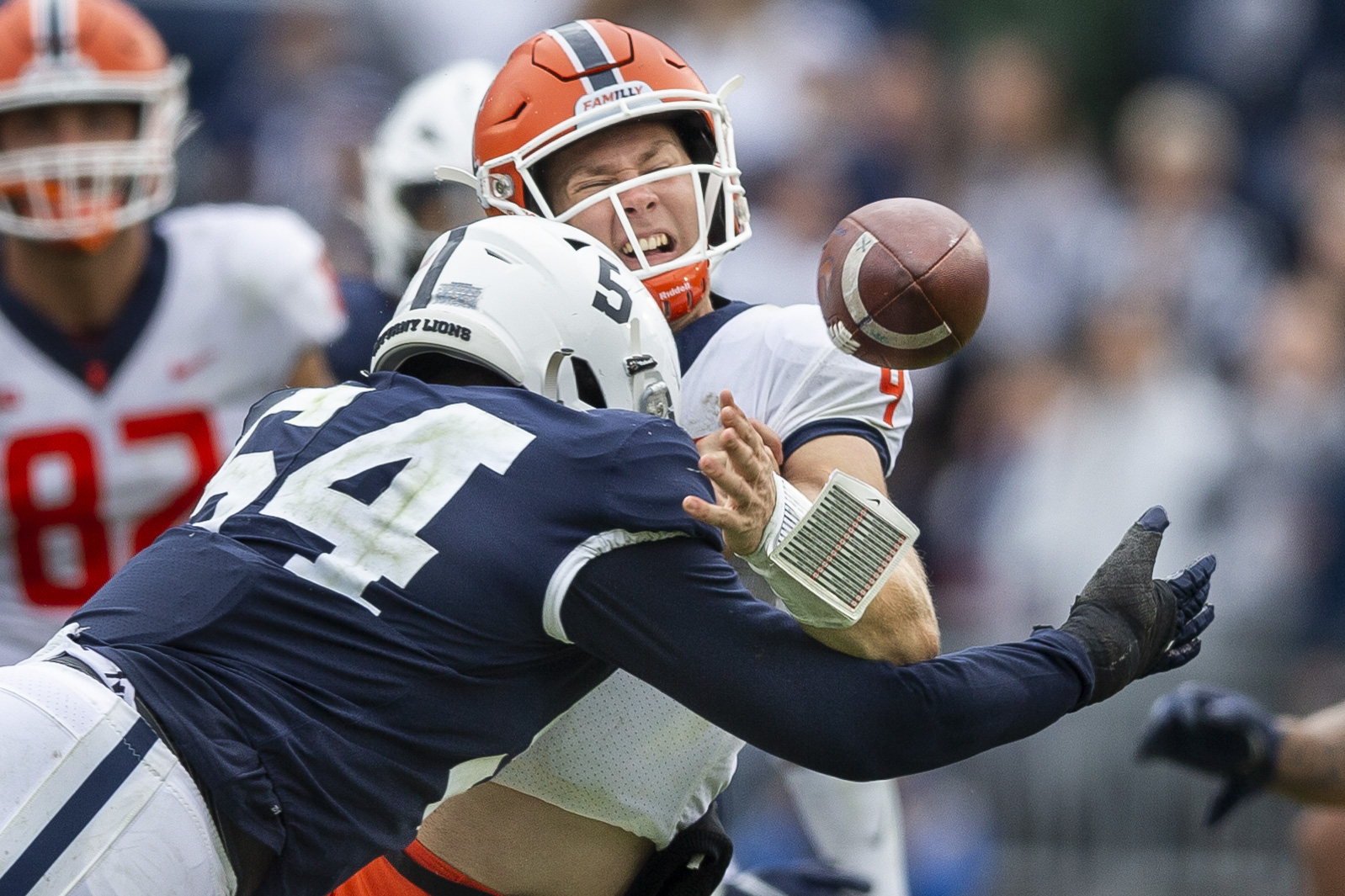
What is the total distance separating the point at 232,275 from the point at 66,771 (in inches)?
106

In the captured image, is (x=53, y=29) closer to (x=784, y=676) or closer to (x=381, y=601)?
(x=381, y=601)

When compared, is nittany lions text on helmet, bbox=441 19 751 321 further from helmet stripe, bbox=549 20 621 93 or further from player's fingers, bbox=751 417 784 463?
player's fingers, bbox=751 417 784 463

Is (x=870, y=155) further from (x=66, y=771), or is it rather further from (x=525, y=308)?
(x=66, y=771)

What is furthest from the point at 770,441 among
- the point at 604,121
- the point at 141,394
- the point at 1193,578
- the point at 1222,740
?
the point at 141,394

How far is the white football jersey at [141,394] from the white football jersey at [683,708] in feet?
6.02

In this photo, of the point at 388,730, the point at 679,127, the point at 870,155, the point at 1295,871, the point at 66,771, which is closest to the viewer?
the point at 66,771

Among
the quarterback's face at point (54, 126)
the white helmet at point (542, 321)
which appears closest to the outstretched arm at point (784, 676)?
the white helmet at point (542, 321)

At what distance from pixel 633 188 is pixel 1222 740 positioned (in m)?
1.88

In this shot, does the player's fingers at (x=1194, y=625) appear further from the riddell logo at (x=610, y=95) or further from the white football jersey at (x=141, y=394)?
the white football jersey at (x=141, y=394)

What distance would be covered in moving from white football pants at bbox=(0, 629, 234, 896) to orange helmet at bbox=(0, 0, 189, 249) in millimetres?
2531

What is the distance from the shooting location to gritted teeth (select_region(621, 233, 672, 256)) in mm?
2996

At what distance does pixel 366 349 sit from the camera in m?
4.67

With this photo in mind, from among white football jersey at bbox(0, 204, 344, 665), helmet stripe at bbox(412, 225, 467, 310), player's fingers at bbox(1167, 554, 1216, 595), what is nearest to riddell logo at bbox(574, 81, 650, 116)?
helmet stripe at bbox(412, 225, 467, 310)

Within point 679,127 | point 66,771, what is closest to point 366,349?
point 679,127
